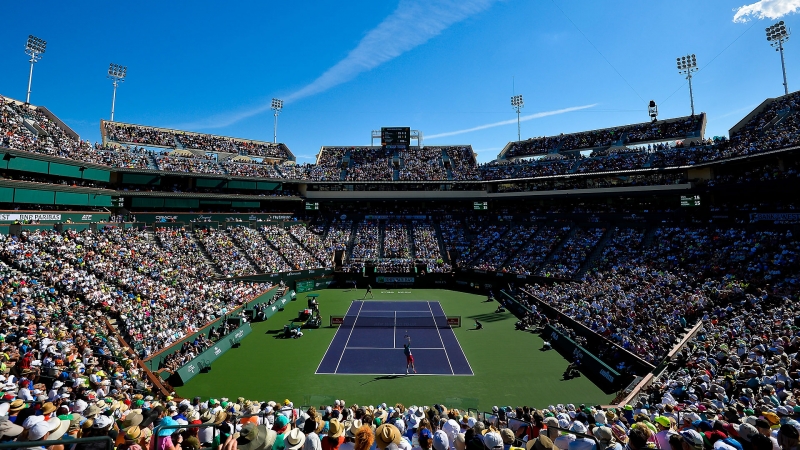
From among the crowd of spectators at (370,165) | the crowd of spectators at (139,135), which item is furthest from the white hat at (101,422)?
the crowd of spectators at (139,135)

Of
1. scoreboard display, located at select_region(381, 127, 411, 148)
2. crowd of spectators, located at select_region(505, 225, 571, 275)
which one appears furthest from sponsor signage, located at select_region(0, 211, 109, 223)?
scoreboard display, located at select_region(381, 127, 411, 148)

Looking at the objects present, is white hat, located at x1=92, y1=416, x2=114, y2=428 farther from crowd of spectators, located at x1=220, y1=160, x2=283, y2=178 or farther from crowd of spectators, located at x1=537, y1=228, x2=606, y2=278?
crowd of spectators, located at x1=220, y1=160, x2=283, y2=178

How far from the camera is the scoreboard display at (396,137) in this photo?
67375 millimetres

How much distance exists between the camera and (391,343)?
2405cm

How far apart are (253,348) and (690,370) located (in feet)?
70.0

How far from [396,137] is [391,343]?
161ft

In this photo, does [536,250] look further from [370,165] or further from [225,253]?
[225,253]

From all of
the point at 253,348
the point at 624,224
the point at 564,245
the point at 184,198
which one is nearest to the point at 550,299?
the point at 564,245

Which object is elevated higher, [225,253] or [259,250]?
[259,250]

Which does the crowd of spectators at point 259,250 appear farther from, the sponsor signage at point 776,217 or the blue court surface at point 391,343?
the sponsor signage at point 776,217

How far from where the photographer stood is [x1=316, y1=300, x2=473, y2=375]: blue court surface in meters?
19.9

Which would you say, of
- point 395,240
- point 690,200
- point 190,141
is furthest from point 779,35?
point 190,141

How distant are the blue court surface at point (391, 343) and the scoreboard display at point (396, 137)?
130 ft

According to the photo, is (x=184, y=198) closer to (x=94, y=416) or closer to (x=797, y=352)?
(x=94, y=416)
